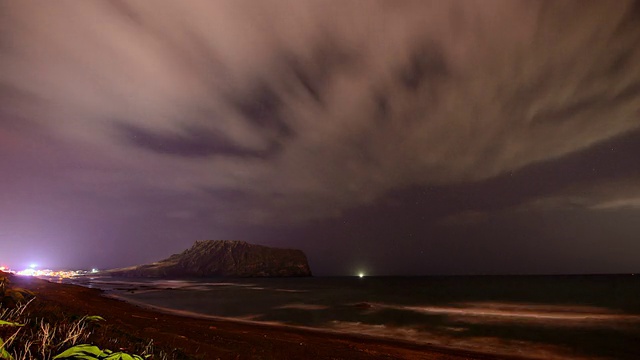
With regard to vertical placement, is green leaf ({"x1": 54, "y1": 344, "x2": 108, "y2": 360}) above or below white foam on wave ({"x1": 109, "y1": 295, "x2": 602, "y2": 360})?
above

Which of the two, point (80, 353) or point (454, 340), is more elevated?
point (80, 353)

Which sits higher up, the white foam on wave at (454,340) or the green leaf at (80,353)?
the green leaf at (80,353)

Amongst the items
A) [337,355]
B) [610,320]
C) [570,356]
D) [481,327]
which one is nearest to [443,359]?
[337,355]

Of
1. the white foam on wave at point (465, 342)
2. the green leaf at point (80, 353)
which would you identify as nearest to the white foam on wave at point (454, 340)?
the white foam on wave at point (465, 342)

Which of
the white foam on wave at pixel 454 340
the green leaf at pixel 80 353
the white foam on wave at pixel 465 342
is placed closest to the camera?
the green leaf at pixel 80 353

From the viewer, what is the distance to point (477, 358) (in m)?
20.3

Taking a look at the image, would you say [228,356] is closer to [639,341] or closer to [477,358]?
[477,358]

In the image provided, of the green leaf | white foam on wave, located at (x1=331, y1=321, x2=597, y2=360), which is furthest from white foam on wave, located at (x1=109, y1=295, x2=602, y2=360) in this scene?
the green leaf

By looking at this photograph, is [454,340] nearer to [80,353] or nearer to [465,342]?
[465,342]

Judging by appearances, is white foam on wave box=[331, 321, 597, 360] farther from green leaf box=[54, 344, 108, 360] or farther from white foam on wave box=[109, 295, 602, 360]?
green leaf box=[54, 344, 108, 360]

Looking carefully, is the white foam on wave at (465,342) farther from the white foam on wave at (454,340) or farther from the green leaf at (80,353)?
the green leaf at (80,353)

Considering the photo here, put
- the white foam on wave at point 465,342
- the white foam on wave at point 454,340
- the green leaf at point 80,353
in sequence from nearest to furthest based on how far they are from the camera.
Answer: the green leaf at point 80,353
the white foam on wave at point 465,342
the white foam on wave at point 454,340

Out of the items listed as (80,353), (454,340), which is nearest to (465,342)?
(454,340)

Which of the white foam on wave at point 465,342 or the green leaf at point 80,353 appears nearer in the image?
the green leaf at point 80,353
